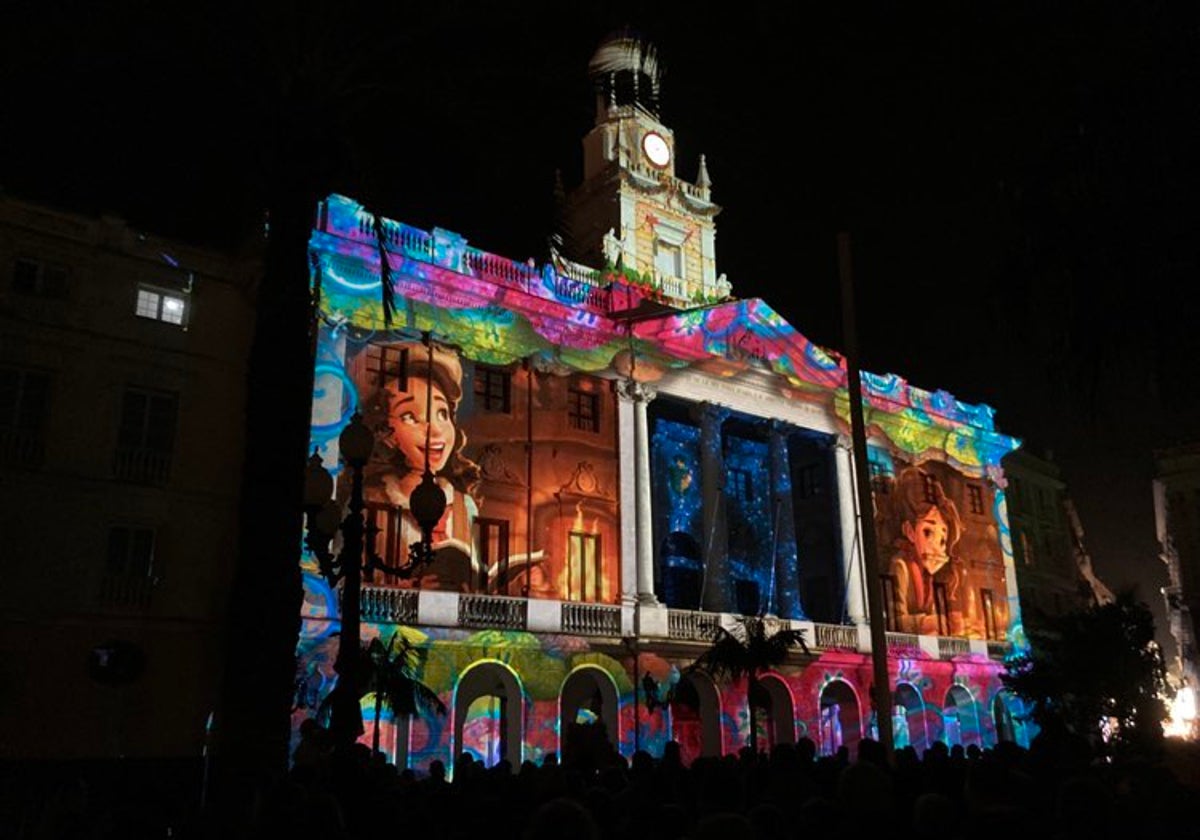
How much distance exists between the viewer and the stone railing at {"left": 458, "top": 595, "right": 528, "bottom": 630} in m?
23.6

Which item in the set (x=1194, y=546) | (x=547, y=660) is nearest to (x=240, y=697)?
(x=547, y=660)

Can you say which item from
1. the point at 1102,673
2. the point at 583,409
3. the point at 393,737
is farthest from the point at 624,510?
the point at 1102,673

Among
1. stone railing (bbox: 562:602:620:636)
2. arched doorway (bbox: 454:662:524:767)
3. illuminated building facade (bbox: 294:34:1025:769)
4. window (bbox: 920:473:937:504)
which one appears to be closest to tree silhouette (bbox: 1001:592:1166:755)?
illuminated building facade (bbox: 294:34:1025:769)

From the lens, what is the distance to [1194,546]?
48875 millimetres

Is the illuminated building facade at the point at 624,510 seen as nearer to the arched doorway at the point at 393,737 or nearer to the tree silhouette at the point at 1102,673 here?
the arched doorway at the point at 393,737

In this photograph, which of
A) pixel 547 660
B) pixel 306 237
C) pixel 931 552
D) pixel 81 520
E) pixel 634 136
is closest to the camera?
pixel 306 237

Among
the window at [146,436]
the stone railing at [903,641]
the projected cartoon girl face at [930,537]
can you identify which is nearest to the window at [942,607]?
the projected cartoon girl face at [930,537]

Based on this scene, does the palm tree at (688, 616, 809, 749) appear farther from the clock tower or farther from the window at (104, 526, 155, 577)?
the clock tower

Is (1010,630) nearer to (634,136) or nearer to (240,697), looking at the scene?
(634,136)

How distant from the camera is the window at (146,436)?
67.6ft

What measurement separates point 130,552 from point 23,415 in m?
3.39

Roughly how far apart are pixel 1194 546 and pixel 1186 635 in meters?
4.83

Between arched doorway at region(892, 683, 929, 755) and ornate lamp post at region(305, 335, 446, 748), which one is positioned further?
arched doorway at region(892, 683, 929, 755)

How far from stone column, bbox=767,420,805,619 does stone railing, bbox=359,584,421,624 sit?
1340 cm
